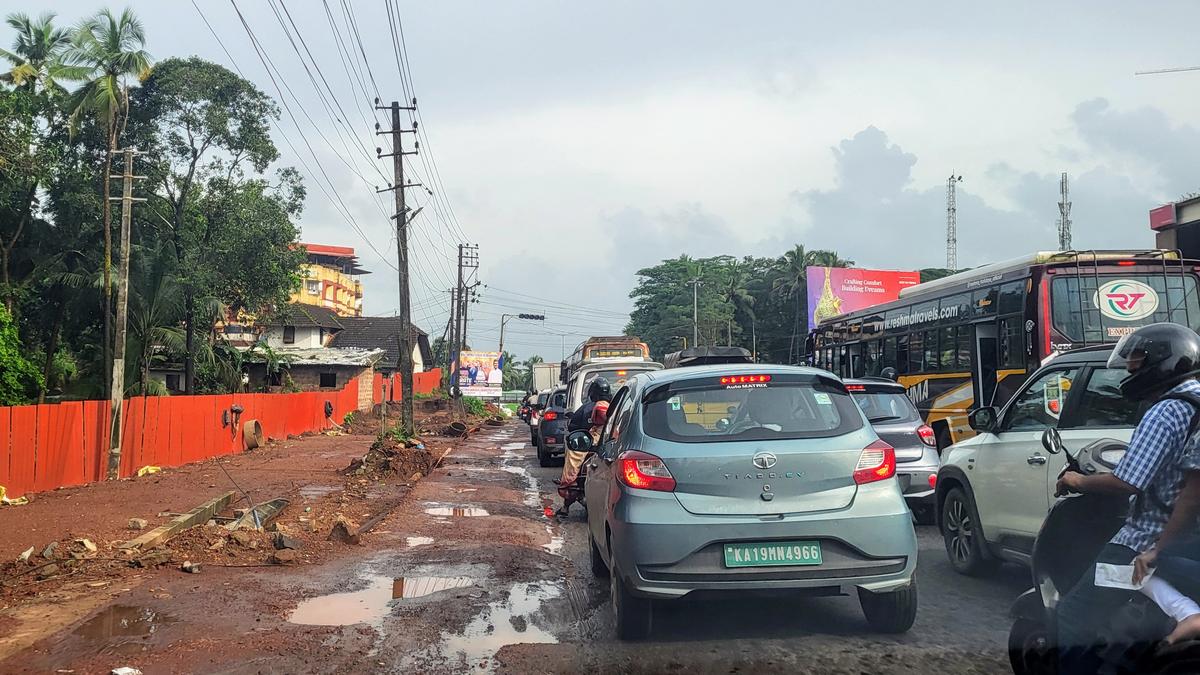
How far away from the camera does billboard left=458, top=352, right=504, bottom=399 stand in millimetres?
63969

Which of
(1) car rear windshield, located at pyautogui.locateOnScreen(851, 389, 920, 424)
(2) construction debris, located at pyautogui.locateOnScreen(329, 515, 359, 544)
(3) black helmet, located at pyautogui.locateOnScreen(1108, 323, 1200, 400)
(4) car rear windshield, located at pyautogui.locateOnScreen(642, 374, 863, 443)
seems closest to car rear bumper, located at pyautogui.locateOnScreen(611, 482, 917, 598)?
(4) car rear windshield, located at pyautogui.locateOnScreen(642, 374, 863, 443)

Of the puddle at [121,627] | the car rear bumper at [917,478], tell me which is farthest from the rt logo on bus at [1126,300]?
the puddle at [121,627]

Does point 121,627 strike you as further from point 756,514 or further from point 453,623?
point 756,514

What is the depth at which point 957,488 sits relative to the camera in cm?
766

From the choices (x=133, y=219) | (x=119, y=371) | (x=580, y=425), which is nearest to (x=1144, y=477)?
(x=580, y=425)

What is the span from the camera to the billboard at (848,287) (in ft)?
154

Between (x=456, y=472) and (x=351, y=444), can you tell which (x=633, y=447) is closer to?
(x=456, y=472)

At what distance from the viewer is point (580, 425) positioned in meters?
11.9

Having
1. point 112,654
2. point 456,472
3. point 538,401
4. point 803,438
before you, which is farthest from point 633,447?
point 538,401

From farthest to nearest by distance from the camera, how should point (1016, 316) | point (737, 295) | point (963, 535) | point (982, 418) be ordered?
point (737, 295) → point (1016, 316) → point (963, 535) → point (982, 418)

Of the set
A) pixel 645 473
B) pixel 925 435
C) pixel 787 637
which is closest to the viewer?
pixel 645 473

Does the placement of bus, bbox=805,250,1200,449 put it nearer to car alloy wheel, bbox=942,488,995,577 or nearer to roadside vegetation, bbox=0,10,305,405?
car alloy wheel, bbox=942,488,995,577

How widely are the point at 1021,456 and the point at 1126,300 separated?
795 centimetres

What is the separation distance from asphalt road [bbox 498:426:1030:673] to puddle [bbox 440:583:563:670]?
0.12 meters
